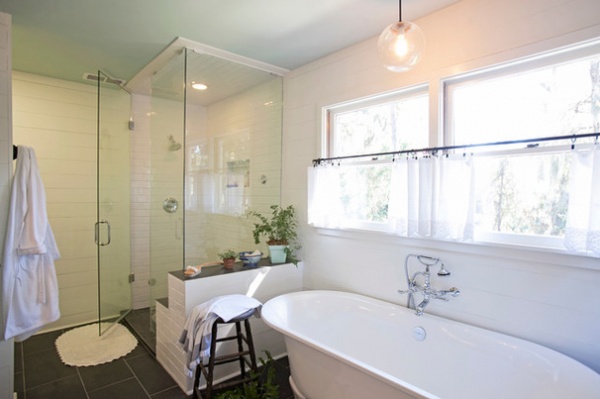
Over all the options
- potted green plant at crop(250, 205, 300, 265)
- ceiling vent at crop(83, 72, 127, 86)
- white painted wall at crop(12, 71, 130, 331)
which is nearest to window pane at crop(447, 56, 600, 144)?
potted green plant at crop(250, 205, 300, 265)

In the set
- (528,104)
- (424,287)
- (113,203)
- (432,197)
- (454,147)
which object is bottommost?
(424,287)

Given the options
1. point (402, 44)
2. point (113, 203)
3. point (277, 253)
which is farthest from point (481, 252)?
point (113, 203)

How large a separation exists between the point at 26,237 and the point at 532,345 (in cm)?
315

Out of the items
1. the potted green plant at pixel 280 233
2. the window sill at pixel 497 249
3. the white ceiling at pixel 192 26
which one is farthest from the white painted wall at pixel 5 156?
the window sill at pixel 497 249

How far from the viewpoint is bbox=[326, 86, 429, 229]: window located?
247 cm

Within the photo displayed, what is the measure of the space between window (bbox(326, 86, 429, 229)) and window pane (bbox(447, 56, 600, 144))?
0.88 ft

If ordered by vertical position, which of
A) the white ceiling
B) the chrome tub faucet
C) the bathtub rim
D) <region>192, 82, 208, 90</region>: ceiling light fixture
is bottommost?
the bathtub rim

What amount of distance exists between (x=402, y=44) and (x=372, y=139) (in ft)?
3.56

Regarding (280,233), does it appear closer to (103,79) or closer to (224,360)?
(224,360)

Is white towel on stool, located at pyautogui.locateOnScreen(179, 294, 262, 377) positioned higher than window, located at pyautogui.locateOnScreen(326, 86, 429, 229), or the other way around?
window, located at pyautogui.locateOnScreen(326, 86, 429, 229)

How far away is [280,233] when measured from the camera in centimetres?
311

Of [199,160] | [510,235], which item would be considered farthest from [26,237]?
[510,235]

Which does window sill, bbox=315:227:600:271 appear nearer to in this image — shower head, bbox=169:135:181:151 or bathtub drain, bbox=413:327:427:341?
bathtub drain, bbox=413:327:427:341

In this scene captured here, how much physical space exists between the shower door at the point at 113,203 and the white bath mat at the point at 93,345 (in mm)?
132
